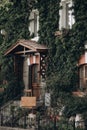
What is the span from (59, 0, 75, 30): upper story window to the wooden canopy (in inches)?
64.0

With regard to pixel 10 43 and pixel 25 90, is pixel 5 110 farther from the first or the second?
pixel 10 43

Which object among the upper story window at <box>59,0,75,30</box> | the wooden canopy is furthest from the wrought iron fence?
the upper story window at <box>59,0,75,30</box>

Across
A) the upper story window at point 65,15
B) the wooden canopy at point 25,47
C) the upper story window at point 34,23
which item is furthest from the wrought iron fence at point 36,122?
the upper story window at point 34,23

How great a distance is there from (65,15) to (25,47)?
3.02 meters

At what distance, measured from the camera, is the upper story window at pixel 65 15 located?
89.9ft

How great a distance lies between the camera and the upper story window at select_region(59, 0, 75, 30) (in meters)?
27.4

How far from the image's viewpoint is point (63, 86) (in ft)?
85.6

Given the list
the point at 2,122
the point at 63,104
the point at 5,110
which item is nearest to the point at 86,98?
the point at 63,104

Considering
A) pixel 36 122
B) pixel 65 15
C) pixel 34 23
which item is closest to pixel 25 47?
pixel 34 23

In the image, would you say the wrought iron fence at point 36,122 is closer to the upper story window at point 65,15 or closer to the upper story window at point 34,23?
the upper story window at point 65,15

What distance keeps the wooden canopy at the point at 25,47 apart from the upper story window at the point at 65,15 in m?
1.63

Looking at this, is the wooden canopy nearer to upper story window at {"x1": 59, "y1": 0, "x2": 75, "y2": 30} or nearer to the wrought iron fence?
upper story window at {"x1": 59, "y1": 0, "x2": 75, "y2": 30}

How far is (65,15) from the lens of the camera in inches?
1105

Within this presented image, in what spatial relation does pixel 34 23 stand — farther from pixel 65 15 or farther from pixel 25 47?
pixel 65 15
